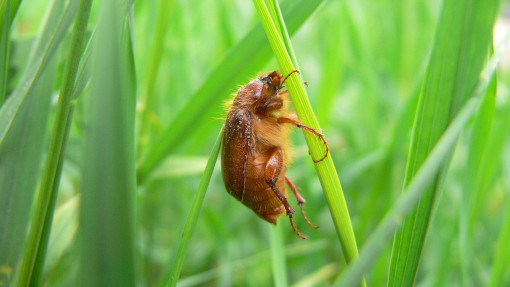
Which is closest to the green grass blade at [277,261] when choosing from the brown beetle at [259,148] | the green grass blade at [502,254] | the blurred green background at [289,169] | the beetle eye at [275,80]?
the brown beetle at [259,148]

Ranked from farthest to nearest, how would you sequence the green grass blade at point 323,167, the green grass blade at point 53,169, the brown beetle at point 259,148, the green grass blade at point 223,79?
the brown beetle at point 259,148 → the green grass blade at point 223,79 → the green grass blade at point 323,167 → the green grass blade at point 53,169

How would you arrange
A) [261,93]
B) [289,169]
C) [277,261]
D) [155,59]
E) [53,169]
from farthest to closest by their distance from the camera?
[289,169] → [155,59] → [261,93] → [277,261] → [53,169]

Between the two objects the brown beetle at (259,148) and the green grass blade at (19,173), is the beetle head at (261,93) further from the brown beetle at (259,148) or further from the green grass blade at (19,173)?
the green grass blade at (19,173)

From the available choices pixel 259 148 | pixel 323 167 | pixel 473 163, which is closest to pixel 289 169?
pixel 259 148

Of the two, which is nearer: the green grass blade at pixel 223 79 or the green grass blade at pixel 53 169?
the green grass blade at pixel 53 169

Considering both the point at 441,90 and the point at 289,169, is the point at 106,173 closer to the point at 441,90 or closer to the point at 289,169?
the point at 441,90

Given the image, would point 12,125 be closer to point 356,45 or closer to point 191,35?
point 191,35

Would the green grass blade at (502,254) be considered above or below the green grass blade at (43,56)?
below

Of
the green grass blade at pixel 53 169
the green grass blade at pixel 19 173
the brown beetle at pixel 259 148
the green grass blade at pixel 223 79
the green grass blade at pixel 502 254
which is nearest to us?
the green grass blade at pixel 53 169

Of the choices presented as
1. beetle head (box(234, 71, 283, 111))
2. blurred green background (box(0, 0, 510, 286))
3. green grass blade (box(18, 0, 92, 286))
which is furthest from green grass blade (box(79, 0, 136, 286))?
beetle head (box(234, 71, 283, 111))
